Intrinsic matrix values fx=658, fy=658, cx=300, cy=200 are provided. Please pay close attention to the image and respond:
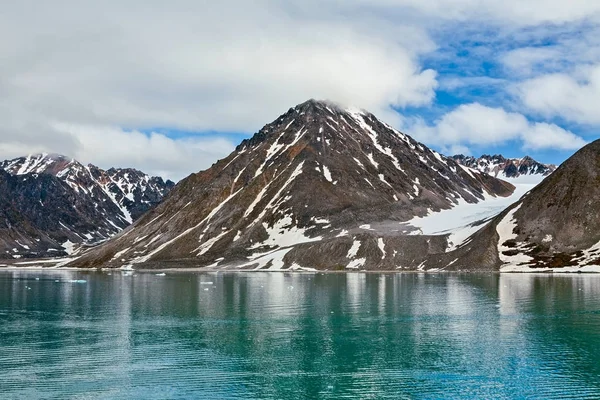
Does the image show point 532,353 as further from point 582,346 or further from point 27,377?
point 27,377

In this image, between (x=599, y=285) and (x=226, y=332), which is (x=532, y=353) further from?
(x=599, y=285)

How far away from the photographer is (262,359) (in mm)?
62000

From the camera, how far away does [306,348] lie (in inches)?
2650

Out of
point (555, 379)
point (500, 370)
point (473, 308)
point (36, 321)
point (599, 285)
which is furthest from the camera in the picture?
point (599, 285)

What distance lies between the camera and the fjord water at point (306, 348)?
50.9m

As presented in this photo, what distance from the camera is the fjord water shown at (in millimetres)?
50875

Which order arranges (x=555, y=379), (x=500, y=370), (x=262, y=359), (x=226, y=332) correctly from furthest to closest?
(x=226, y=332)
(x=262, y=359)
(x=500, y=370)
(x=555, y=379)

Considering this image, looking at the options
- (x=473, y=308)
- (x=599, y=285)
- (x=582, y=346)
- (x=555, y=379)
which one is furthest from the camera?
(x=599, y=285)

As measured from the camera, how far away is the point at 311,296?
128375mm

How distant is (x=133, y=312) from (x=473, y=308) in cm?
5287

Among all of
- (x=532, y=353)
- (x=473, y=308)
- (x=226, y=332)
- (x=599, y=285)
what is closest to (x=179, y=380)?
(x=226, y=332)

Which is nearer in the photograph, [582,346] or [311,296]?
[582,346]

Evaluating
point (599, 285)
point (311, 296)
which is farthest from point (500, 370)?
point (599, 285)

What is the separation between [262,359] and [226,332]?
18263mm
